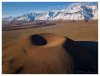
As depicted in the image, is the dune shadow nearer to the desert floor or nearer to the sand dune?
the sand dune

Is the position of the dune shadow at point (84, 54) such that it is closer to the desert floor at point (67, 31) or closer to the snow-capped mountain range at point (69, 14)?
the desert floor at point (67, 31)

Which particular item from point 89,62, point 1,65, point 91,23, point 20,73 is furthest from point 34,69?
point 91,23

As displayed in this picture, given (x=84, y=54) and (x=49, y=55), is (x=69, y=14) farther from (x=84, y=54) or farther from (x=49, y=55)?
(x=49, y=55)

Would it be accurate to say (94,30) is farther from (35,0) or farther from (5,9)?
(5,9)

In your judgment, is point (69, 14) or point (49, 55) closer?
point (49, 55)

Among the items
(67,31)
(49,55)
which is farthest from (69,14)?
(49,55)
